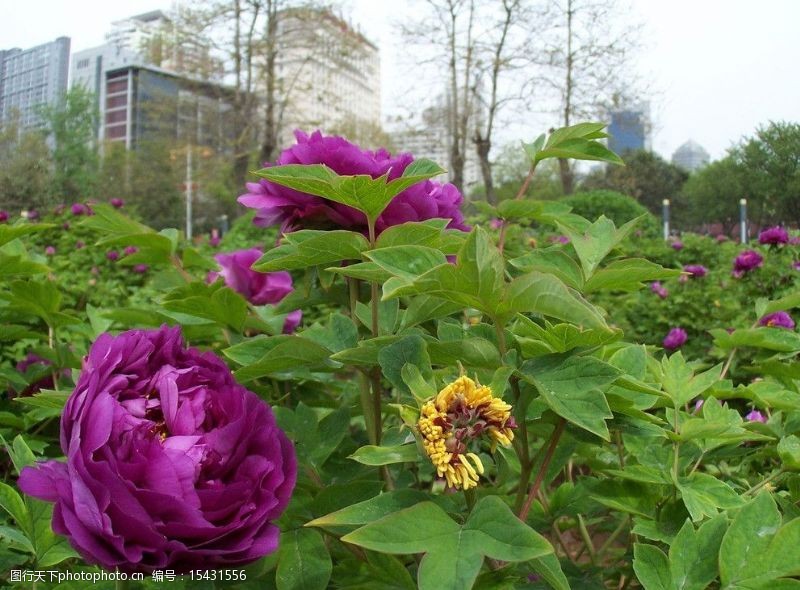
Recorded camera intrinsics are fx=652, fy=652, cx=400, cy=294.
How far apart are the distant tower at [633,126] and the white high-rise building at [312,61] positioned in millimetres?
6467

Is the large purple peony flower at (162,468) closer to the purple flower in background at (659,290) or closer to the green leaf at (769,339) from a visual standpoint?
the green leaf at (769,339)

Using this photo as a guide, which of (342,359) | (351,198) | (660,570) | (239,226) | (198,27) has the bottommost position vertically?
(660,570)

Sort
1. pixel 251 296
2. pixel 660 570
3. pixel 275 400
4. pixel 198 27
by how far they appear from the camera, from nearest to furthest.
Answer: pixel 660 570, pixel 275 400, pixel 251 296, pixel 198 27

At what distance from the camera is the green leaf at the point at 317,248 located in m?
0.54

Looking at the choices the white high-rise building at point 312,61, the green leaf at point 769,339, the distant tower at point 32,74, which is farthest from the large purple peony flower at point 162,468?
the white high-rise building at point 312,61

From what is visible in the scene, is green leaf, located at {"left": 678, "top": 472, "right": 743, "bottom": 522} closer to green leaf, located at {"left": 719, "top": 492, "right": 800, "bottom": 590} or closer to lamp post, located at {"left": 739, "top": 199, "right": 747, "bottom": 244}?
green leaf, located at {"left": 719, "top": 492, "right": 800, "bottom": 590}

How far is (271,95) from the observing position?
623 inches

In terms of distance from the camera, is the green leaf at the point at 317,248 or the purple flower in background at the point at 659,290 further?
the purple flower in background at the point at 659,290

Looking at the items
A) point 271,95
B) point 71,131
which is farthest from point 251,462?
point 271,95

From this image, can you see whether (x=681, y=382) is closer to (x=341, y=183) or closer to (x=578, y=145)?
(x=578, y=145)

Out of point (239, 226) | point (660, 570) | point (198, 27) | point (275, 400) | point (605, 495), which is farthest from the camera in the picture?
point (198, 27)

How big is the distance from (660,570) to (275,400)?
511 millimetres

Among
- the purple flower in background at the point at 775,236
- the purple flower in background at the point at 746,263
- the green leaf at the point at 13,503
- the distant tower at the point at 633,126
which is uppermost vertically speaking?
the distant tower at the point at 633,126

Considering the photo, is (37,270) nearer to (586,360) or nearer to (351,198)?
(351,198)
